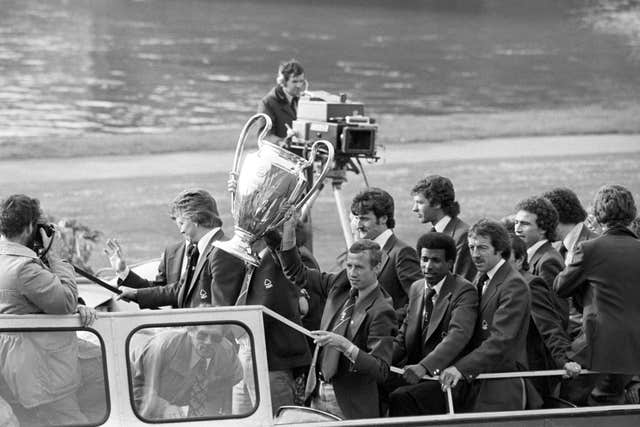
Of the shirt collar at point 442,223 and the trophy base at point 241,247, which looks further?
the shirt collar at point 442,223

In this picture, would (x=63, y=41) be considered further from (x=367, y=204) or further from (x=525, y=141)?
(x=367, y=204)

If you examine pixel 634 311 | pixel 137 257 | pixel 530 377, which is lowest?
pixel 137 257

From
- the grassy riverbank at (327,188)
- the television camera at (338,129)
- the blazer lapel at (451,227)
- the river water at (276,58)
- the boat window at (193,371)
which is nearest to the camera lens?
the boat window at (193,371)

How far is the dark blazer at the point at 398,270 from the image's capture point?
22.0 ft

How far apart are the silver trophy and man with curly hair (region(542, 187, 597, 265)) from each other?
76.7 inches

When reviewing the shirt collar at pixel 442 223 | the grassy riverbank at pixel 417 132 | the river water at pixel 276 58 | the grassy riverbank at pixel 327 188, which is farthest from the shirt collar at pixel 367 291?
the river water at pixel 276 58

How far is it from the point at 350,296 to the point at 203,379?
3.13ft

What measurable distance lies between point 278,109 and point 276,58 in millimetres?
20982

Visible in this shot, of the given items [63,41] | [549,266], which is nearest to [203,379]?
[549,266]

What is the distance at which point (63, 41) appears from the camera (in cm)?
3278

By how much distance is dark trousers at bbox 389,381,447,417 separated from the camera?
242 inches

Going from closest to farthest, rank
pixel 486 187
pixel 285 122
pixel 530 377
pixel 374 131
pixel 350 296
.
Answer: pixel 350 296 → pixel 530 377 → pixel 374 131 → pixel 285 122 → pixel 486 187

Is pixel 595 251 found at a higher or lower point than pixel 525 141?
higher

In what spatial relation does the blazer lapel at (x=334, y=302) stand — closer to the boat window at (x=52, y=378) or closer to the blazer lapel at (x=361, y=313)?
the blazer lapel at (x=361, y=313)
